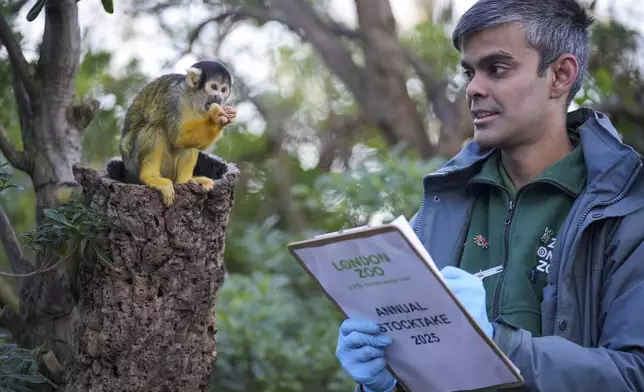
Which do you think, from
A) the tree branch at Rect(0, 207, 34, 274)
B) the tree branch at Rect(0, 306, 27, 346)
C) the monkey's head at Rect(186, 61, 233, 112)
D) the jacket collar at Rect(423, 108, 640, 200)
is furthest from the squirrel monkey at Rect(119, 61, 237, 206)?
the jacket collar at Rect(423, 108, 640, 200)

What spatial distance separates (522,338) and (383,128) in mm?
4639

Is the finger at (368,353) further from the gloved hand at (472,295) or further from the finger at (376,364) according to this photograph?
the gloved hand at (472,295)

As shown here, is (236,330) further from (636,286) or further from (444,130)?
(636,286)

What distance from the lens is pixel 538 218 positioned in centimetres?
179

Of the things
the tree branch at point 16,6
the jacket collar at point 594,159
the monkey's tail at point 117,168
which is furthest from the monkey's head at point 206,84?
the jacket collar at point 594,159

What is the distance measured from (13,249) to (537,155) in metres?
1.38

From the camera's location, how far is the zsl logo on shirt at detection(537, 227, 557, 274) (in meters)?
1.74

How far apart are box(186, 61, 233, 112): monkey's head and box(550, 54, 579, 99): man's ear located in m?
0.95

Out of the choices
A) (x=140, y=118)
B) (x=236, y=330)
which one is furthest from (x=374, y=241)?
(x=236, y=330)

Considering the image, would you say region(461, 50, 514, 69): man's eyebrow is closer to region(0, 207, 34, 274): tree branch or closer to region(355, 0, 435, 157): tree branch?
region(0, 207, 34, 274): tree branch

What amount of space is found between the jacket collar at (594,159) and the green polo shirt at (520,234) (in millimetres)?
41

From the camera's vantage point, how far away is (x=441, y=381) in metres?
1.54

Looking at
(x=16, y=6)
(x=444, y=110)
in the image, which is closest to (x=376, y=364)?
(x=16, y=6)

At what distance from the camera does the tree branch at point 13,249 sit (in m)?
2.34
